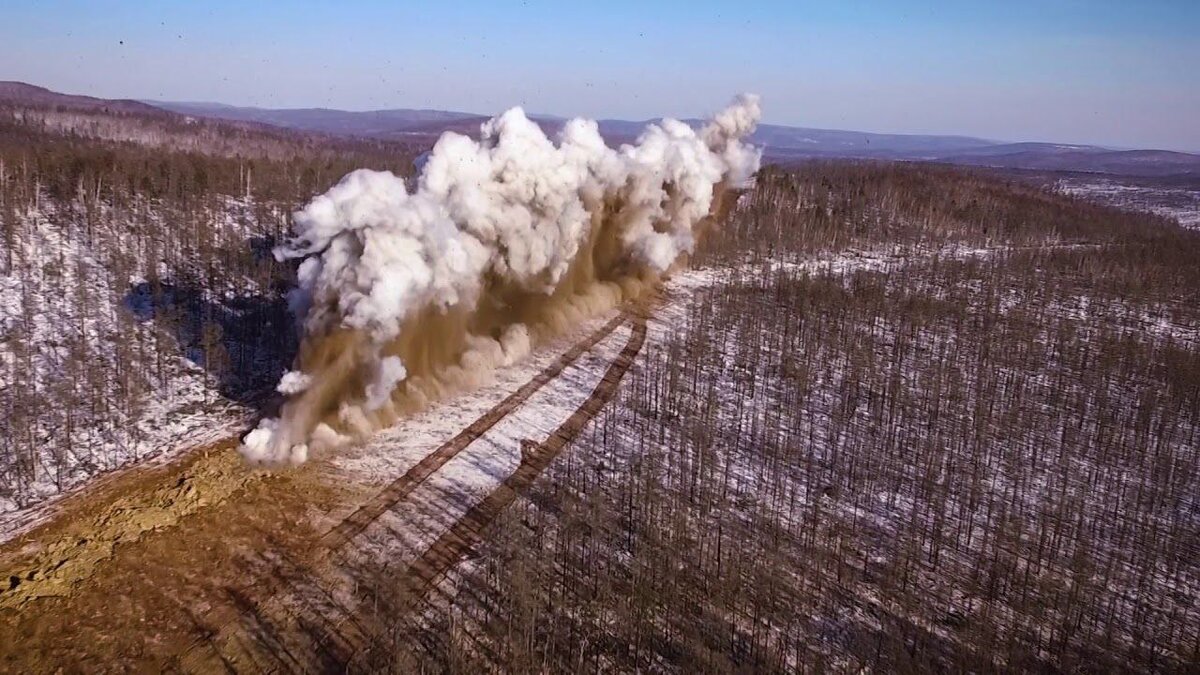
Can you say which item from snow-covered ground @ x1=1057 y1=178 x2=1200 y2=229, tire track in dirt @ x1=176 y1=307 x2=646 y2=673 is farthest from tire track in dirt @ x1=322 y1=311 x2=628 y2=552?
snow-covered ground @ x1=1057 y1=178 x2=1200 y2=229

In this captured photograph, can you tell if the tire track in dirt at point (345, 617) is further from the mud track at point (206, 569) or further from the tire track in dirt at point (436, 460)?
the tire track in dirt at point (436, 460)

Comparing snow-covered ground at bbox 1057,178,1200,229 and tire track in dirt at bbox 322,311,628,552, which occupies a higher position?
snow-covered ground at bbox 1057,178,1200,229

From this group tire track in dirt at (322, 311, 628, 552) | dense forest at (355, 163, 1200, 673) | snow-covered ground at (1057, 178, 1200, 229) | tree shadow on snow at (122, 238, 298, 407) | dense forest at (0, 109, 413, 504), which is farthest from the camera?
snow-covered ground at (1057, 178, 1200, 229)

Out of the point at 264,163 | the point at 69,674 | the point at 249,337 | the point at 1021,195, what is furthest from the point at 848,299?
the point at 1021,195

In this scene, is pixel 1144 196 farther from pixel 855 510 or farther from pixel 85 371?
pixel 85 371

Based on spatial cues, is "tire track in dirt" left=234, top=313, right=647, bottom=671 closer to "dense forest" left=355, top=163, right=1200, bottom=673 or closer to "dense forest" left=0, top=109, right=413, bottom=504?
"dense forest" left=355, top=163, right=1200, bottom=673

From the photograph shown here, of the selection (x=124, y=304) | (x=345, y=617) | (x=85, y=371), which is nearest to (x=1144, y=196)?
(x=124, y=304)
